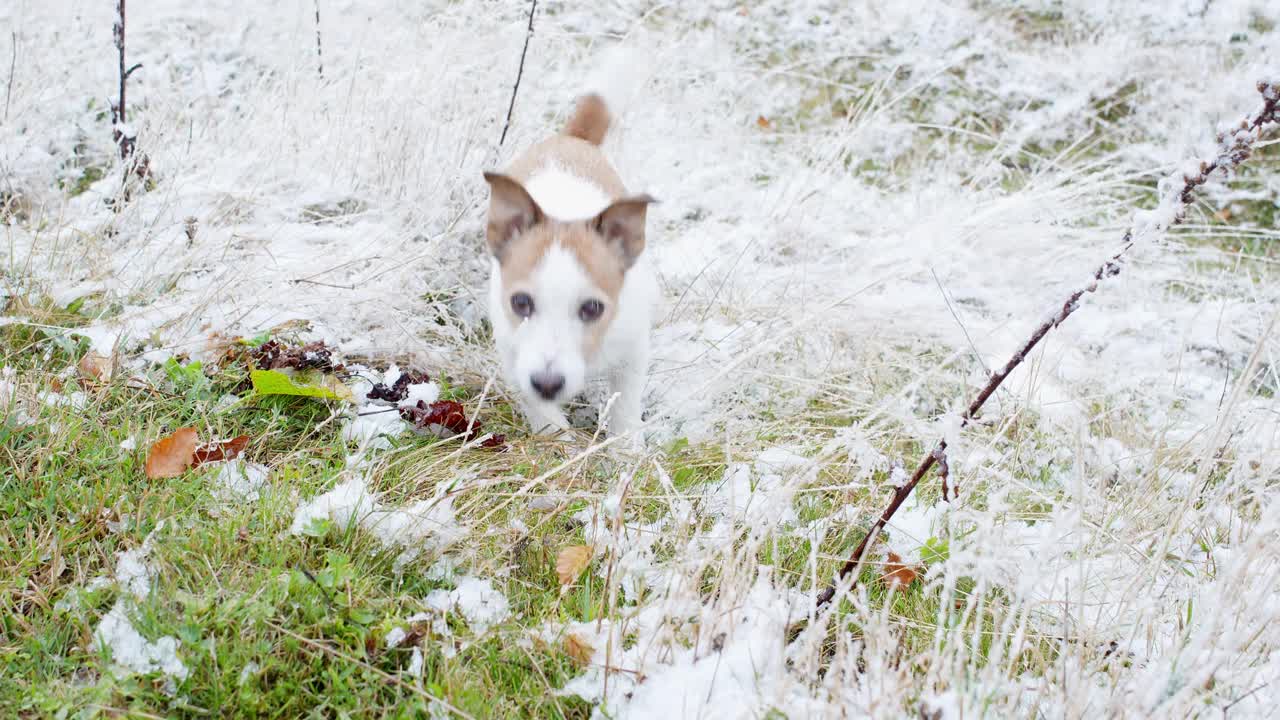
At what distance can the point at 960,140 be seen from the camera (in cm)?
534

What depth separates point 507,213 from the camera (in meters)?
2.68

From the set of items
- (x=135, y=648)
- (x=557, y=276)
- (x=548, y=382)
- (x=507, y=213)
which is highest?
(x=507, y=213)

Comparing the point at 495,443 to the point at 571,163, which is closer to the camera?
the point at 495,443

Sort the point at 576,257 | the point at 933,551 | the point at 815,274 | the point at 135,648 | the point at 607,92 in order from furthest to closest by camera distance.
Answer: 1. the point at 607,92
2. the point at 815,274
3. the point at 576,257
4. the point at 933,551
5. the point at 135,648

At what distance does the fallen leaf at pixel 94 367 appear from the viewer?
2.49m

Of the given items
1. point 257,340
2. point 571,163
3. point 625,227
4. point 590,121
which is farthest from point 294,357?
point 590,121

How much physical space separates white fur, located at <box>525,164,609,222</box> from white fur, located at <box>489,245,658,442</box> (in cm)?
27

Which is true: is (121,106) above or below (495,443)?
above

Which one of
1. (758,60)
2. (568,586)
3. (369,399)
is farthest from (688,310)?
(758,60)

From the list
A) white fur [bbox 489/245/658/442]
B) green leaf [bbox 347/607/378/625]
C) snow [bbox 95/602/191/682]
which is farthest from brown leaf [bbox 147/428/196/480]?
white fur [bbox 489/245/658/442]

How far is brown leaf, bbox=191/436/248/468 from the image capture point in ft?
7.30

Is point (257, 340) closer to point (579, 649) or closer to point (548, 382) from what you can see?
point (548, 382)

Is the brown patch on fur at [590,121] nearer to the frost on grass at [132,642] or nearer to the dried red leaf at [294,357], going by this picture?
the dried red leaf at [294,357]

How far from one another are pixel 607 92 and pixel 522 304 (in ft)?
6.74
